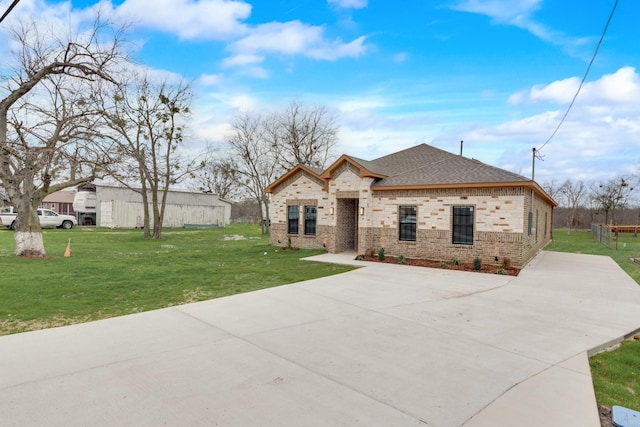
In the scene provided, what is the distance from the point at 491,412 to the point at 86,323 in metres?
5.69

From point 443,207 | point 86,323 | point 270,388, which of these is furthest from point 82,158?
point 443,207

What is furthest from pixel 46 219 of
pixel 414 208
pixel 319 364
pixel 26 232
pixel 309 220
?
pixel 319 364

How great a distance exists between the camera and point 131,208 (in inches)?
1268

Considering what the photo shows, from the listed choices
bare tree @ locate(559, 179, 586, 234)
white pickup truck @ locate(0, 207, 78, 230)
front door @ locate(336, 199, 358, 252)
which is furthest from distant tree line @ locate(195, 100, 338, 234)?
bare tree @ locate(559, 179, 586, 234)

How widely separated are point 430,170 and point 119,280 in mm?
11467

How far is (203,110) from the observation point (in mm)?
24250

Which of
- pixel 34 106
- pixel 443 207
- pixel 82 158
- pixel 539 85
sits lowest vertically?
pixel 443 207

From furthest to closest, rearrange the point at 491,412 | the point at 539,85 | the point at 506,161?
the point at 506,161 → the point at 539,85 → the point at 491,412

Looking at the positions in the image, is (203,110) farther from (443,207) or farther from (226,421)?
(226,421)

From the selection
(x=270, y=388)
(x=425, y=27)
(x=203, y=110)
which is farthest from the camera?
(x=203, y=110)

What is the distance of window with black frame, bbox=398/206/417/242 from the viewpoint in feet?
43.3

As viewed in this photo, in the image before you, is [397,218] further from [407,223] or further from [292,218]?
[292,218]

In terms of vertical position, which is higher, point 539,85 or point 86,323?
point 539,85

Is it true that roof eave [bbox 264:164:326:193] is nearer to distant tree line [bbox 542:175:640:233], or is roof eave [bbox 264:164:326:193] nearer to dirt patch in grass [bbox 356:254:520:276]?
dirt patch in grass [bbox 356:254:520:276]
